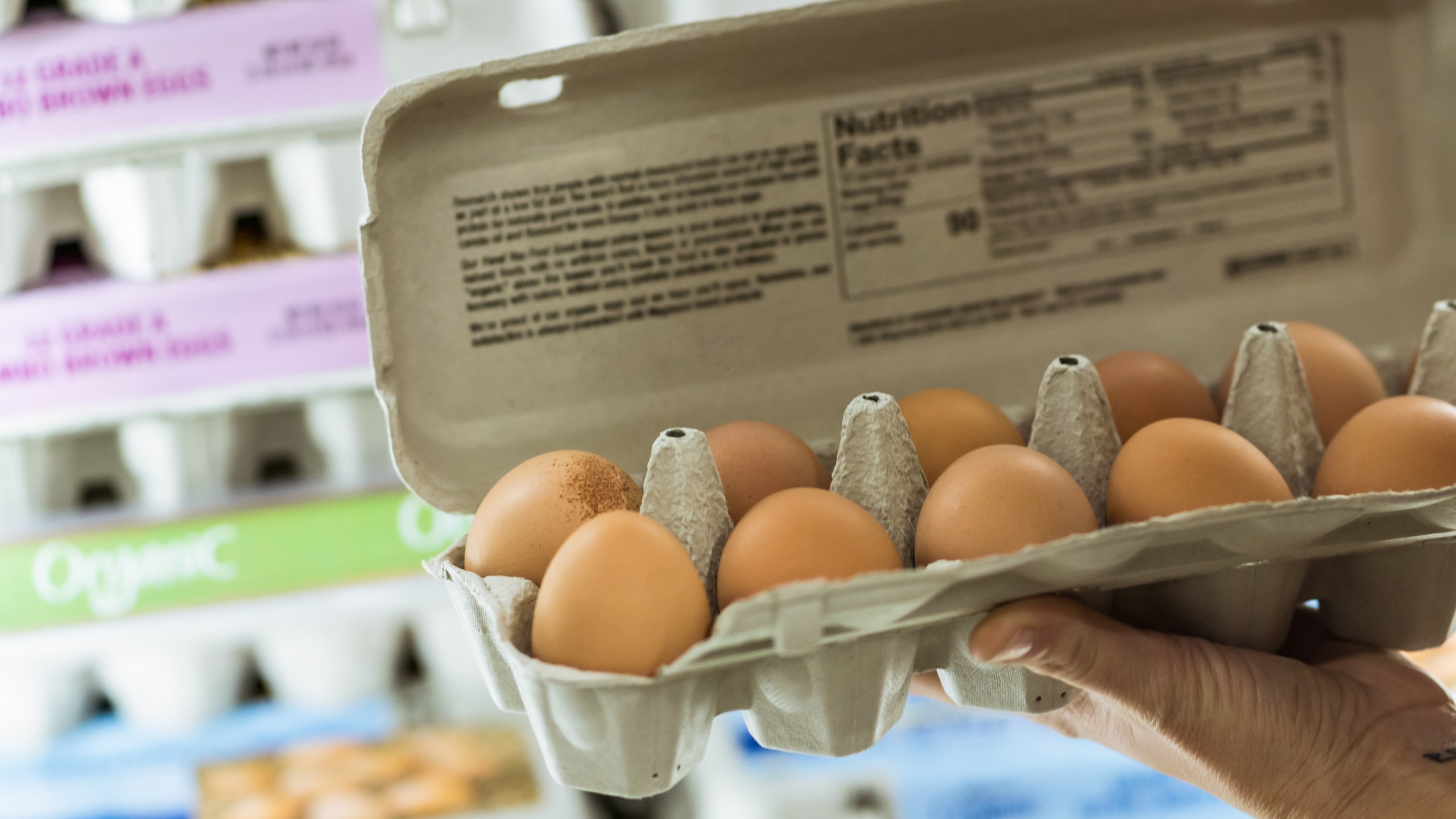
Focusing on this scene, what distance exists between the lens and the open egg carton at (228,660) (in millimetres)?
1373

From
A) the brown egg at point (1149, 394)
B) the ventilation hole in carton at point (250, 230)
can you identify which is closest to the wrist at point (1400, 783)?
the brown egg at point (1149, 394)

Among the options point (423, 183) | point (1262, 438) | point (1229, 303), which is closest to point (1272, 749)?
point (1262, 438)

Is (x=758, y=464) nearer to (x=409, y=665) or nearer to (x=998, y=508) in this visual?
(x=998, y=508)

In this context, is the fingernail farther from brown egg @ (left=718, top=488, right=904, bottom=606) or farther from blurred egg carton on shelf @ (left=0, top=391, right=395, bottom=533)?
blurred egg carton on shelf @ (left=0, top=391, right=395, bottom=533)

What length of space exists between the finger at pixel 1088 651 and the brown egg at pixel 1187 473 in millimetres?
93

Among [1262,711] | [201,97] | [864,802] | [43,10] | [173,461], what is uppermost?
[43,10]

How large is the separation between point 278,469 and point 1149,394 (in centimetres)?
120

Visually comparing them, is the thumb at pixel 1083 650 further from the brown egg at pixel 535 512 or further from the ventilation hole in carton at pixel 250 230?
the ventilation hole in carton at pixel 250 230

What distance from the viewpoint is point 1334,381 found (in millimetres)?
975

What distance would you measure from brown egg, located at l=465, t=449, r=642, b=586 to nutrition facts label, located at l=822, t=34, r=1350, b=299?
0.36 meters

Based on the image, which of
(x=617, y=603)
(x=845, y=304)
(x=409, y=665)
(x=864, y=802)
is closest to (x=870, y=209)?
(x=845, y=304)

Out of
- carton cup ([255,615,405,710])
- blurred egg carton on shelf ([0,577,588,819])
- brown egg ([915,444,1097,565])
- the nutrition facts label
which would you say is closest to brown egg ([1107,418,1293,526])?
brown egg ([915,444,1097,565])

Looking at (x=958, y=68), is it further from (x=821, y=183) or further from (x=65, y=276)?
(x=65, y=276)

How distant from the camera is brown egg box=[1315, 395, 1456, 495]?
81cm
